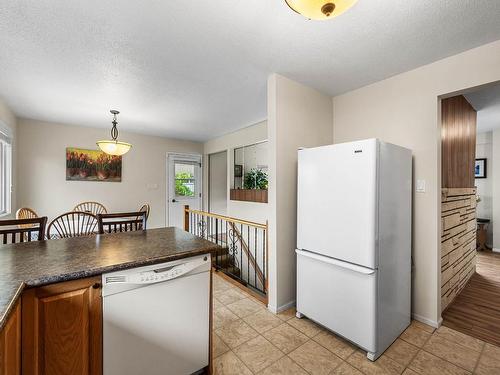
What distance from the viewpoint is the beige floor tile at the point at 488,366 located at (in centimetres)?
158

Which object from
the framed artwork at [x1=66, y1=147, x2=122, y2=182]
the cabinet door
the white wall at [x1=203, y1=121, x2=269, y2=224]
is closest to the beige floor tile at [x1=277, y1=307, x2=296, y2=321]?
the cabinet door

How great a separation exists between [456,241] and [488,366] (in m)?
1.42

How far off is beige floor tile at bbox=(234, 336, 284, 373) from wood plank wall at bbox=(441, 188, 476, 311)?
1797mm

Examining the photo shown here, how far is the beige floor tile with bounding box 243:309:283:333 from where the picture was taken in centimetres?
208

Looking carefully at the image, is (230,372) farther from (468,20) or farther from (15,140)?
(15,140)

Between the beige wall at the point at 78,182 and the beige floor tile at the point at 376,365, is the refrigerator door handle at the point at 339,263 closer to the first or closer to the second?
the beige floor tile at the point at 376,365

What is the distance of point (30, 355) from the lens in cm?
98

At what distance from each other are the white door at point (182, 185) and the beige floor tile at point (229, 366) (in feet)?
12.9

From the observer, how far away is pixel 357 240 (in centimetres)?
176

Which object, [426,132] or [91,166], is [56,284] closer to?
[426,132]

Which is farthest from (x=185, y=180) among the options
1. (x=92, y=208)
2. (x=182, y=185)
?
(x=92, y=208)

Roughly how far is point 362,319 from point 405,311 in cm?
61

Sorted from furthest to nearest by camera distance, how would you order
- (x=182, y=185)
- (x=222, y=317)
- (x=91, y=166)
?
(x=182, y=185)
(x=91, y=166)
(x=222, y=317)

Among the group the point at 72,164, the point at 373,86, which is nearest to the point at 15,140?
the point at 72,164
